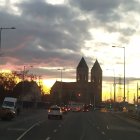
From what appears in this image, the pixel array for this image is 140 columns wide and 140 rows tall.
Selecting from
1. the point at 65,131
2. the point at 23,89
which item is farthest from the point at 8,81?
the point at 65,131

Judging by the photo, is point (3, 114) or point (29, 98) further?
Answer: point (29, 98)

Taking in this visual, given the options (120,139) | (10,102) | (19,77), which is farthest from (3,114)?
(19,77)

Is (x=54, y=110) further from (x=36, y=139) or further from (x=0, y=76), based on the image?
(x=0, y=76)

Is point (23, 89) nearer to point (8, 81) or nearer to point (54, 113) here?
point (8, 81)

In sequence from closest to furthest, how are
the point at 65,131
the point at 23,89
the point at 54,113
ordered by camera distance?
the point at 65,131 → the point at 54,113 → the point at 23,89

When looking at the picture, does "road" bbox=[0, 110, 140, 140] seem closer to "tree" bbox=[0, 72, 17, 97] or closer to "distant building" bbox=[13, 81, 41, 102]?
"distant building" bbox=[13, 81, 41, 102]

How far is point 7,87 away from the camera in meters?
123

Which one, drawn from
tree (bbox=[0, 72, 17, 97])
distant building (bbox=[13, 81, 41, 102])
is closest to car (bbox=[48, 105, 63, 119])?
distant building (bbox=[13, 81, 41, 102])

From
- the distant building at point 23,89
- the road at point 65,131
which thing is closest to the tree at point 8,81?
the distant building at point 23,89

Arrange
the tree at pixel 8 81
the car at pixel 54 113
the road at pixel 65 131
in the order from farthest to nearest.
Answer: the tree at pixel 8 81
the car at pixel 54 113
the road at pixel 65 131

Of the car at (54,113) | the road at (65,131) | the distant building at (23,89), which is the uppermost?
the distant building at (23,89)

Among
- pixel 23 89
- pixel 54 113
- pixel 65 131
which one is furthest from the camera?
pixel 23 89

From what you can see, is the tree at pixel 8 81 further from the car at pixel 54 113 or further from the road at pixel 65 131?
the road at pixel 65 131

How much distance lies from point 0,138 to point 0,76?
9545 centimetres
